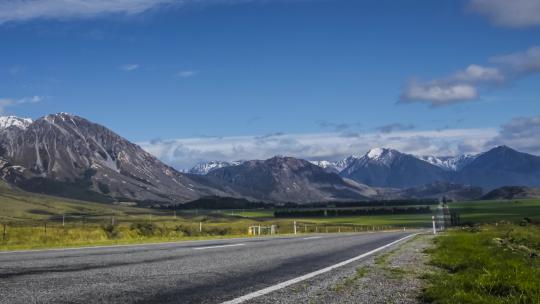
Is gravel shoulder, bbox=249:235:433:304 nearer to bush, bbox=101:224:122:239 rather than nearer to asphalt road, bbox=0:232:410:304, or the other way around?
asphalt road, bbox=0:232:410:304

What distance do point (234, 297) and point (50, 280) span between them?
13.3ft

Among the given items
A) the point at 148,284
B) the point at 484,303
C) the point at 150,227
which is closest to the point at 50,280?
the point at 148,284

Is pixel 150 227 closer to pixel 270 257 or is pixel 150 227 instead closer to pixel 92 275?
pixel 270 257

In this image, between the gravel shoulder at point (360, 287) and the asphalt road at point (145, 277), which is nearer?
the asphalt road at point (145, 277)

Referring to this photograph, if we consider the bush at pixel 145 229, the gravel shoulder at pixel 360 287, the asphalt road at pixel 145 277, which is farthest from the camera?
the bush at pixel 145 229

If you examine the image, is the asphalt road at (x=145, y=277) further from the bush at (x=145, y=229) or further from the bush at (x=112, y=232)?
the bush at (x=145, y=229)

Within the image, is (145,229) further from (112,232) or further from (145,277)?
(145,277)

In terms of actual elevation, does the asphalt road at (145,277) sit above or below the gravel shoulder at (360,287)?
above

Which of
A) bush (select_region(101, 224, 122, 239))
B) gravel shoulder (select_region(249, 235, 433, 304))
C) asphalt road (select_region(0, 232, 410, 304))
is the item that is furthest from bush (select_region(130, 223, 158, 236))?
gravel shoulder (select_region(249, 235, 433, 304))

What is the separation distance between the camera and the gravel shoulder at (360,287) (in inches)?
407

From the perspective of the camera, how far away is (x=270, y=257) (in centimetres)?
1898

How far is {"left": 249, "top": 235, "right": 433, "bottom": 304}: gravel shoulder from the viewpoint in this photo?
10336 mm

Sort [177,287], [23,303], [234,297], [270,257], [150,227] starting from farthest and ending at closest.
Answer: [150,227] < [270,257] < [177,287] < [234,297] < [23,303]

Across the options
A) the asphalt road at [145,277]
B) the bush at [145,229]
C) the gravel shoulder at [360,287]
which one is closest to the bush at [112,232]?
the bush at [145,229]
